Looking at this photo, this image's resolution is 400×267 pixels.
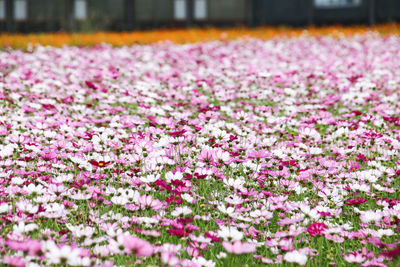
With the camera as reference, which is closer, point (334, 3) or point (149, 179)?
point (149, 179)

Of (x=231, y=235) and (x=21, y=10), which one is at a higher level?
(x=21, y=10)

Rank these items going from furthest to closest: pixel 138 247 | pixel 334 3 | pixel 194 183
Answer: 1. pixel 334 3
2. pixel 194 183
3. pixel 138 247

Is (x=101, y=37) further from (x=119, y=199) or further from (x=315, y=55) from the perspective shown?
(x=119, y=199)

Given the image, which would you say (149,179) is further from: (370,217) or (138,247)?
(370,217)

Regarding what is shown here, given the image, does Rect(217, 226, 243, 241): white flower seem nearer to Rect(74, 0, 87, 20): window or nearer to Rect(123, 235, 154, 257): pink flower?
Rect(123, 235, 154, 257): pink flower

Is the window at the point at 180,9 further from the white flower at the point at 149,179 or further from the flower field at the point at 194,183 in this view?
the white flower at the point at 149,179

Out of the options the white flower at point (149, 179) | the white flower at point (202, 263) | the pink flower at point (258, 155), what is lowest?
the white flower at point (202, 263)

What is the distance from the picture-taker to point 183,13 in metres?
17.0

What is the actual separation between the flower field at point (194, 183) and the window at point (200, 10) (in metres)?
12.4

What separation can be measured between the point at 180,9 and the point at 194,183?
49.5 ft

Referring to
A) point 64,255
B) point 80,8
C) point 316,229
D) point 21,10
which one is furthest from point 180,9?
point 64,255

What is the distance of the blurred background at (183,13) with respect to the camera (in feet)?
49.5

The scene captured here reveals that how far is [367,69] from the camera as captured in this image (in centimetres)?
637

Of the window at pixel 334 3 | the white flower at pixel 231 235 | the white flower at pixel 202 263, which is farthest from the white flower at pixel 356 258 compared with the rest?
the window at pixel 334 3
